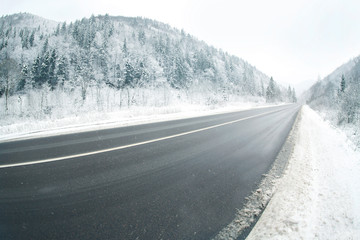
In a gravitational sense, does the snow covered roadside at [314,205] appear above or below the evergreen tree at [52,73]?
below

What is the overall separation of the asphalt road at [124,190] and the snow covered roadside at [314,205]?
435 mm

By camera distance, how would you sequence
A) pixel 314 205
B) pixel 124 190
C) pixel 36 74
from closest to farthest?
1. pixel 314 205
2. pixel 124 190
3. pixel 36 74

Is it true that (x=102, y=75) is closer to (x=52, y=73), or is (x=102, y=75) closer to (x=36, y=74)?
(x=52, y=73)

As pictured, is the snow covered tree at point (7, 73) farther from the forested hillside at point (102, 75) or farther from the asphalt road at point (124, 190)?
the asphalt road at point (124, 190)

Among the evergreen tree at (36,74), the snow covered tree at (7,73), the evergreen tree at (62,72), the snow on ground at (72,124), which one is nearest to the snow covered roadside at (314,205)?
the snow on ground at (72,124)

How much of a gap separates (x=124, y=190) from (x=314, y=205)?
2.98 meters

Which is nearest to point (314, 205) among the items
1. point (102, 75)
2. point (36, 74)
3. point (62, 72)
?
point (102, 75)

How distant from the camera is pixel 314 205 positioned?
2193mm

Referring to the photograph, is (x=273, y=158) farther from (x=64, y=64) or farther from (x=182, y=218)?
(x=64, y=64)

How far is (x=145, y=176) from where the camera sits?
2832 millimetres

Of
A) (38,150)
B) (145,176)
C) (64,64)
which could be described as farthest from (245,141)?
(64,64)

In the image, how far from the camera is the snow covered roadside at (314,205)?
5.67 ft

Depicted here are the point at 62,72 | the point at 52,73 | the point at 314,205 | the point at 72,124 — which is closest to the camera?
the point at 314,205

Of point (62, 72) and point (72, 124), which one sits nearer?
point (72, 124)
